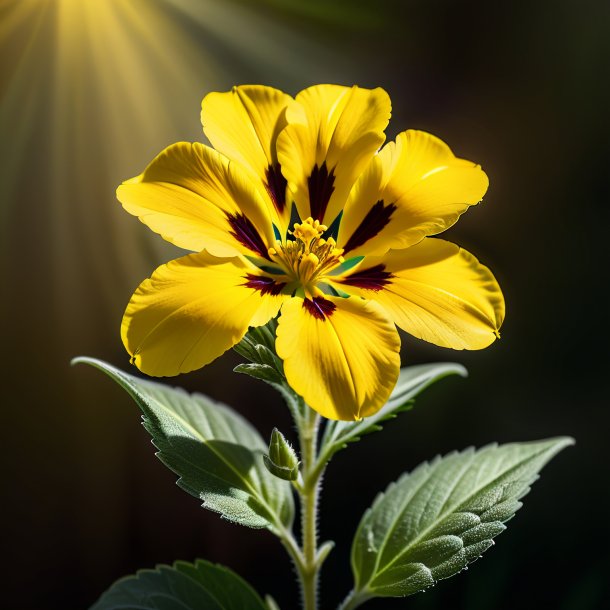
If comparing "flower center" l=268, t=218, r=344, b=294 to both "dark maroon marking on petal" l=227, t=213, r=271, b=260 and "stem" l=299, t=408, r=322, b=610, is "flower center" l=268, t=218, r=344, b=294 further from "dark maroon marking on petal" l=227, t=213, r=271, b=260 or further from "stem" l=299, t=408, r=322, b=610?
"stem" l=299, t=408, r=322, b=610

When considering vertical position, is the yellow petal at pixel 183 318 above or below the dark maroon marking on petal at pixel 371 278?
below

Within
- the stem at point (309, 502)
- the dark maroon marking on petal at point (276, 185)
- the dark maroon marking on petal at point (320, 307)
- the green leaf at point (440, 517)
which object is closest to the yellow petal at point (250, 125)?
the dark maroon marking on petal at point (276, 185)

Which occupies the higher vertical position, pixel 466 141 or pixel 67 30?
pixel 67 30

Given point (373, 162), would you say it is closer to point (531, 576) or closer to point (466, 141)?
point (466, 141)

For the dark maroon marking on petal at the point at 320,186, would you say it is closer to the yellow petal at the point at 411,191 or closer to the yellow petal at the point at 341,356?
the yellow petal at the point at 411,191

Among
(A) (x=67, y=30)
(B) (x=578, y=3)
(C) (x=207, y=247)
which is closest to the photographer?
(C) (x=207, y=247)

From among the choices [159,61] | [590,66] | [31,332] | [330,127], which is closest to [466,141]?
[590,66]
